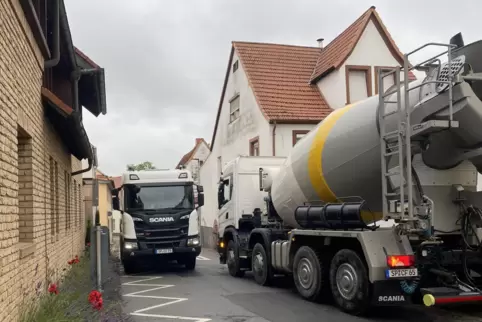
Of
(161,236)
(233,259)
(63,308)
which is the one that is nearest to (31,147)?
(63,308)

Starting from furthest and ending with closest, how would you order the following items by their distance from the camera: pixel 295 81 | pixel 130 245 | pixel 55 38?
pixel 295 81
pixel 130 245
pixel 55 38

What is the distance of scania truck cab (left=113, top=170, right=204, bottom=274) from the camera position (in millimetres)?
14461

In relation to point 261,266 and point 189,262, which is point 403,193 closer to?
point 261,266

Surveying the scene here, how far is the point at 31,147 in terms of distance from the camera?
22.7 feet

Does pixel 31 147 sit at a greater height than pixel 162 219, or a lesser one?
greater

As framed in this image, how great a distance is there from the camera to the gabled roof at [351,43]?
21.1 metres

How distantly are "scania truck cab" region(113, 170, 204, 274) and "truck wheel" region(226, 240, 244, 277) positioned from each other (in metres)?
1.20

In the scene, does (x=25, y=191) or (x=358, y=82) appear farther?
(x=358, y=82)

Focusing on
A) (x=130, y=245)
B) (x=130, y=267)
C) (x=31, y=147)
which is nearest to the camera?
(x=31, y=147)

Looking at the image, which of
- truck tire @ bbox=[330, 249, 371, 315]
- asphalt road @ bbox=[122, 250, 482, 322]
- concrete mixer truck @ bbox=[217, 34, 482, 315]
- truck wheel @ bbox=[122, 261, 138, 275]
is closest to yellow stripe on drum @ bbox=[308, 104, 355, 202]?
concrete mixer truck @ bbox=[217, 34, 482, 315]

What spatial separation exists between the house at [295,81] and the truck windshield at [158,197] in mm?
5732

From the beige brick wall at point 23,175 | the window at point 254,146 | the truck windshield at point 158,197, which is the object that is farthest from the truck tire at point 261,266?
the window at point 254,146

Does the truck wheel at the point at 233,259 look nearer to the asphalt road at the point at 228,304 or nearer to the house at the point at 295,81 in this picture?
the asphalt road at the point at 228,304

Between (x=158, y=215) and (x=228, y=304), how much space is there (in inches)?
216
